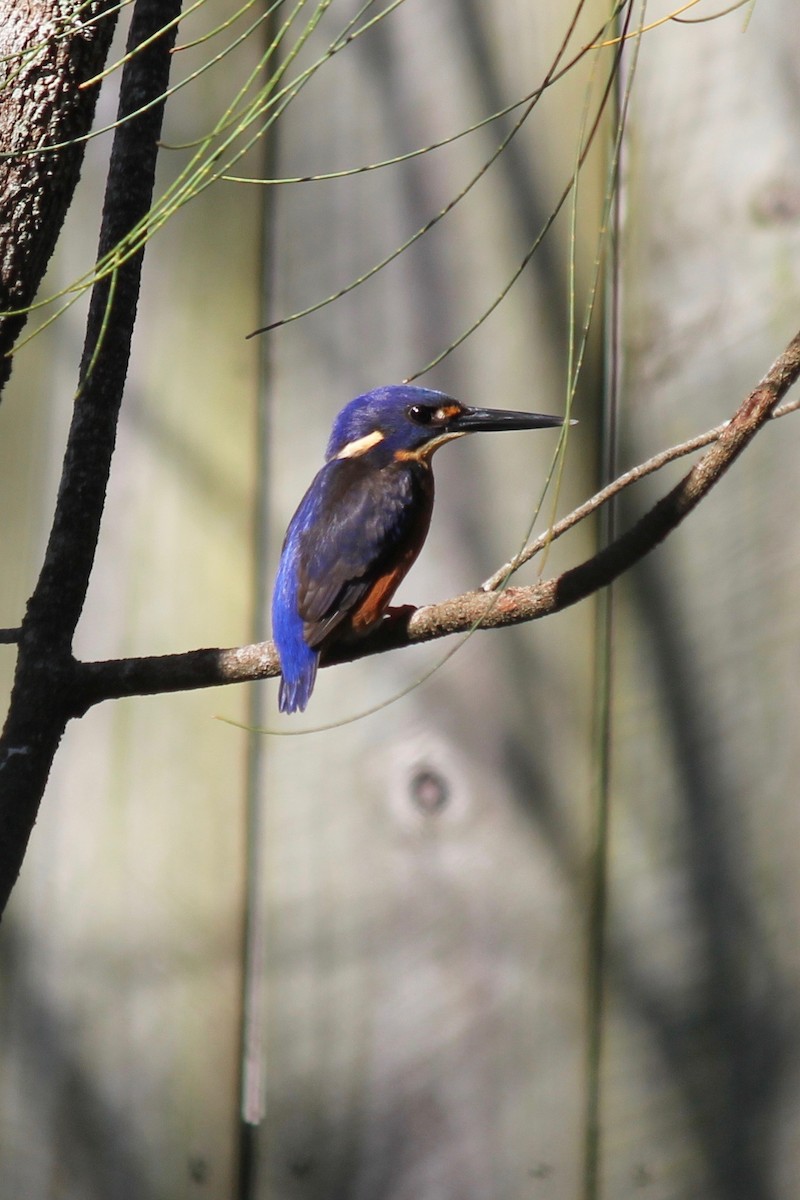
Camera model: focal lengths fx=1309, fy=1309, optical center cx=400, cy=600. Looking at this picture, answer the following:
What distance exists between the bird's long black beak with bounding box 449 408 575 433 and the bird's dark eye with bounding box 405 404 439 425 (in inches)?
4.6

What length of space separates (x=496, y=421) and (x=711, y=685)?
21.4 inches

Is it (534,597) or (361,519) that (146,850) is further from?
(534,597)

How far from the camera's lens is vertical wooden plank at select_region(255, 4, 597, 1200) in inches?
81.7

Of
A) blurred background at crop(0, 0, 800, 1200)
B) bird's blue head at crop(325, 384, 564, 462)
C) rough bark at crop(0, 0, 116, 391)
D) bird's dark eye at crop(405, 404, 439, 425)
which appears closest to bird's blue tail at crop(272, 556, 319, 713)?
blurred background at crop(0, 0, 800, 1200)

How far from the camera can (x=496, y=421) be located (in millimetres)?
2113

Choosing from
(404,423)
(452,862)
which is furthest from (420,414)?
(452,862)

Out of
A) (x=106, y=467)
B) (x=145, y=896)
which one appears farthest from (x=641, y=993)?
(x=106, y=467)

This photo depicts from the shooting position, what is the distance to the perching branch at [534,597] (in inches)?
47.9

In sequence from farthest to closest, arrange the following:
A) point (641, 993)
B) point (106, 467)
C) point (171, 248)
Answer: point (171, 248) < point (641, 993) < point (106, 467)

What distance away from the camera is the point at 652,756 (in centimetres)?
208

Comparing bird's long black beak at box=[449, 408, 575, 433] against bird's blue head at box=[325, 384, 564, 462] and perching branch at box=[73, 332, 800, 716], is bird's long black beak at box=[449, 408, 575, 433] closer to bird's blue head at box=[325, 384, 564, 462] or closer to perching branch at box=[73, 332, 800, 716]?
bird's blue head at box=[325, 384, 564, 462]

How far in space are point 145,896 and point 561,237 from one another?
4.18 feet

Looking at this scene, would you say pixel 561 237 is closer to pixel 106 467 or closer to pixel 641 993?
pixel 106 467

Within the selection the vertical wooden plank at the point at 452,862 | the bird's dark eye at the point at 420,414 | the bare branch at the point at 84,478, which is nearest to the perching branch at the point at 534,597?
the bare branch at the point at 84,478
